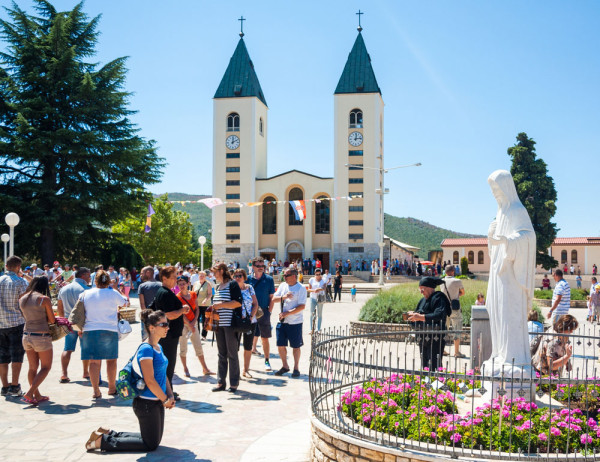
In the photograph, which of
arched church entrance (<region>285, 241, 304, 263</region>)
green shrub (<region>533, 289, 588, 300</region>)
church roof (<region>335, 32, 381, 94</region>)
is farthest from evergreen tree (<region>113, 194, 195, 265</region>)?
green shrub (<region>533, 289, 588, 300</region>)

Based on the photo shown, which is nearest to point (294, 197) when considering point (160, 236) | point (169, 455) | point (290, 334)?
point (160, 236)

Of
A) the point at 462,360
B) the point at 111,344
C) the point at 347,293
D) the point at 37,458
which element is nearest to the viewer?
the point at 37,458

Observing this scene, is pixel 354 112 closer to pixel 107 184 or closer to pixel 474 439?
pixel 107 184

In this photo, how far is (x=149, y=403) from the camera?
5.94m

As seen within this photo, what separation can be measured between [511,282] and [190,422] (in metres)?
4.21

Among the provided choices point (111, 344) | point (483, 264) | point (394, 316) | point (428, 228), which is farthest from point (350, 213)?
point (428, 228)

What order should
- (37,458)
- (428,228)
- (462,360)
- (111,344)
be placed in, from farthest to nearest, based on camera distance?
(428,228) < (462,360) < (111,344) < (37,458)

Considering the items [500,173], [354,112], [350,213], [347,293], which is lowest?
[347,293]

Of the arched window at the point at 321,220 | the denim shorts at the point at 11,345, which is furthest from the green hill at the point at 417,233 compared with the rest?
the denim shorts at the point at 11,345

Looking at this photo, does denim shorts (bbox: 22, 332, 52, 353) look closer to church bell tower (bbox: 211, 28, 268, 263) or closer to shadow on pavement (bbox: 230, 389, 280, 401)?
shadow on pavement (bbox: 230, 389, 280, 401)

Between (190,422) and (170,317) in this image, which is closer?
(190,422)

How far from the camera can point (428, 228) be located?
557ft

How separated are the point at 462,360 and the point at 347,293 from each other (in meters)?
28.4

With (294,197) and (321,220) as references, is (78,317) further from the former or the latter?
(321,220)
